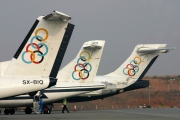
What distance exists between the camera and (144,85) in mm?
53656

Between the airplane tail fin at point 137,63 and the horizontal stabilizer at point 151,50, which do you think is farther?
the airplane tail fin at point 137,63

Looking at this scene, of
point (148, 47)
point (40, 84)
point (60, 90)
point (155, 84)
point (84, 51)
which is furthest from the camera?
point (155, 84)

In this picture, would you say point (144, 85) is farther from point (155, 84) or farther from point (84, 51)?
point (155, 84)

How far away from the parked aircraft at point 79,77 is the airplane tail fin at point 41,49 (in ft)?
46.3

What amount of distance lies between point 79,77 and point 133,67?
12.1 metres

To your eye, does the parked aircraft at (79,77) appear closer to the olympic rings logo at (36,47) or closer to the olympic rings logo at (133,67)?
the olympic rings logo at (133,67)

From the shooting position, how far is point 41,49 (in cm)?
2470

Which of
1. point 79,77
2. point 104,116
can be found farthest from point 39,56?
point 79,77

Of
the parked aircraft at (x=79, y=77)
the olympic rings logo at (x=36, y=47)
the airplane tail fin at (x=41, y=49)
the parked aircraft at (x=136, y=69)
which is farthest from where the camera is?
the parked aircraft at (x=136, y=69)

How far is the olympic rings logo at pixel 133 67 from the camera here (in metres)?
54.2

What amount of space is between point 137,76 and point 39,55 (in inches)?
1207

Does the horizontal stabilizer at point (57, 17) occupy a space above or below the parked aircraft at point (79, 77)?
above

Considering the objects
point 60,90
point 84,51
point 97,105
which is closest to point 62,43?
point 60,90

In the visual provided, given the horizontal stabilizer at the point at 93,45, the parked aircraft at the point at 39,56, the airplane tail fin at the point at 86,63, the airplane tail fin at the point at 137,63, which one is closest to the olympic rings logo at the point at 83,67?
the airplane tail fin at the point at 86,63
